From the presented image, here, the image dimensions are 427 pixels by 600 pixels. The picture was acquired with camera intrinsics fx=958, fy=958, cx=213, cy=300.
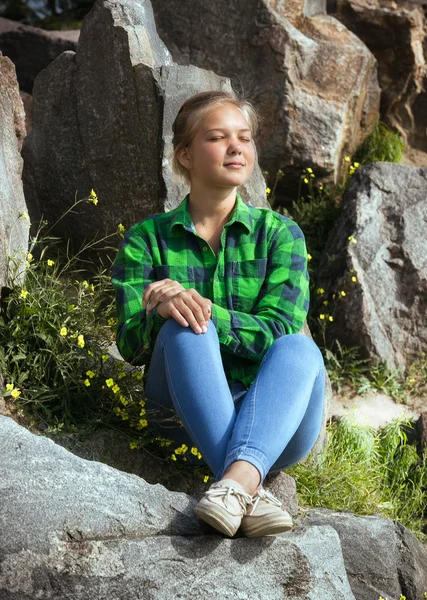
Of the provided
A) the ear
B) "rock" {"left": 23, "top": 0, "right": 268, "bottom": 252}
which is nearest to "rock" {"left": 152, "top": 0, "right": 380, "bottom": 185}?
"rock" {"left": 23, "top": 0, "right": 268, "bottom": 252}

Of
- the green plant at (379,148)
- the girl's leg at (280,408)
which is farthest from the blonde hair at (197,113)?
the green plant at (379,148)

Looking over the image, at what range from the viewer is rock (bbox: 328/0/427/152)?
7.63m

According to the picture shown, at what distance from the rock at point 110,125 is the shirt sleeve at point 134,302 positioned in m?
1.05

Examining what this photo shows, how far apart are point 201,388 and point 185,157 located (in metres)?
1.22

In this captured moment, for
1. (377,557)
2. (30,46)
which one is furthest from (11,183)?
(30,46)

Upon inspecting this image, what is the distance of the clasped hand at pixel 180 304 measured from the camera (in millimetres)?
3424

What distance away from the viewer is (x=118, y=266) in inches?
154

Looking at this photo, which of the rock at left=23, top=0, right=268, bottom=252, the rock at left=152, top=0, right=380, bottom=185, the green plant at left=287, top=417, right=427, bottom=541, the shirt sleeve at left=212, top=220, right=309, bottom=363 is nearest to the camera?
the shirt sleeve at left=212, top=220, right=309, bottom=363

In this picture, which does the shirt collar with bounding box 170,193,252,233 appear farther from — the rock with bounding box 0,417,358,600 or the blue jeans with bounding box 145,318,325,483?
the rock with bounding box 0,417,358,600

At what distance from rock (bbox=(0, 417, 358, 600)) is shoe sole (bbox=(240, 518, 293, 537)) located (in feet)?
0.14

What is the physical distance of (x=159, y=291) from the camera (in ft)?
11.6

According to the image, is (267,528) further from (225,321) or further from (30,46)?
(30,46)

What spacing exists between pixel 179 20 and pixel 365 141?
5.48ft

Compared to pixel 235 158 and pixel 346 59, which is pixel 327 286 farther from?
pixel 235 158
